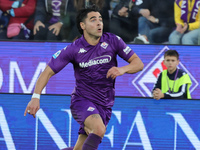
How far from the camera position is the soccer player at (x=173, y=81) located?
18.1ft

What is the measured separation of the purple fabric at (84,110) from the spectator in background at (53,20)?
3.08 metres

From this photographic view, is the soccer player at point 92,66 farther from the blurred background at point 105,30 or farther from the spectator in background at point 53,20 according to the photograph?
the spectator in background at point 53,20

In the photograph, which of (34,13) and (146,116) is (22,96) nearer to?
(146,116)

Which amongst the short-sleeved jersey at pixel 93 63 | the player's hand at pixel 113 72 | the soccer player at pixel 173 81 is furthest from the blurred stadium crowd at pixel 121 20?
the player's hand at pixel 113 72

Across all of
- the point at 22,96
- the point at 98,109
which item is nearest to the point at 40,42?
the point at 22,96

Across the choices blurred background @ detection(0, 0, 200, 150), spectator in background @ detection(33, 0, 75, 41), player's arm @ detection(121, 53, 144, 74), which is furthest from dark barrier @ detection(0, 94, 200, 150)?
spectator in background @ detection(33, 0, 75, 41)

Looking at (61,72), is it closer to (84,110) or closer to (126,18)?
(126,18)

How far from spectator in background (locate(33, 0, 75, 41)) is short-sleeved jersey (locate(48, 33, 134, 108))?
2925mm

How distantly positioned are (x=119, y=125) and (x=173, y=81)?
4.02ft

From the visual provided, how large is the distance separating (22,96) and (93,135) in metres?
1.61

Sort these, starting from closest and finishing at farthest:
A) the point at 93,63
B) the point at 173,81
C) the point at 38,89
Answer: the point at 38,89 < the point at 93,63 < the point at 173,81

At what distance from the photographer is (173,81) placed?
5.76 metres

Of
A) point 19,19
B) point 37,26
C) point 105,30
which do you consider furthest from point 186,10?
point 19,19

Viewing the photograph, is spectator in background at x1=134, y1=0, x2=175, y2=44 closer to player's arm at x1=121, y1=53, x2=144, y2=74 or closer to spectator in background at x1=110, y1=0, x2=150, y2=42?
spectator in background at x1=110, y1=0, x2=150, y2=42
